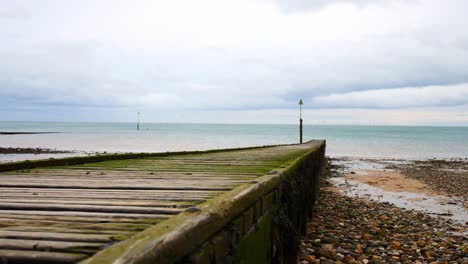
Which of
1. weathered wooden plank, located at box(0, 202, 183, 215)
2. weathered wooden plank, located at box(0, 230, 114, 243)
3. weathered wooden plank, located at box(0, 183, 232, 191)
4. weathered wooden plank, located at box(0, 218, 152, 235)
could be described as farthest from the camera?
weathered wooden plank, located at box(0, 183, 232, 191)

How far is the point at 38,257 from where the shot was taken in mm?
1681

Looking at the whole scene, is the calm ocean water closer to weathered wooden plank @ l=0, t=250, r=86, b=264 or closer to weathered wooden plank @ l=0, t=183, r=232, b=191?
weathered wooden plank @ l=0, t=183, r=232, b=191

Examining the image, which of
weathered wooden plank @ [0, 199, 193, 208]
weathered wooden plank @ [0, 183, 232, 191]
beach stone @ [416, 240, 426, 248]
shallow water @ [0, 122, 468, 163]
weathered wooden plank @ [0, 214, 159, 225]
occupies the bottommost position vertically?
shallow water @ [0, 122, 468, 163]

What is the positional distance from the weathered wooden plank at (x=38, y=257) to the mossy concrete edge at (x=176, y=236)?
5.1 inches

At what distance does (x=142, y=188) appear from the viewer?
3805mm

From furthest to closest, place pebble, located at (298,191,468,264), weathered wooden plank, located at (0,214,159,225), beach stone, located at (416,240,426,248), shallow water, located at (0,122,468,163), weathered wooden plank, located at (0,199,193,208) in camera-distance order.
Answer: shallow water, located at (0,122,468,163) → beach stone, located at (416,240,426,248) → pebble, located at (298,191,468,264) → weathered wooden plank, located at (0,199,193,208) → weathered wooden plank, located at (0,214,159,225)

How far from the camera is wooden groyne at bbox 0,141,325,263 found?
5.84 ft

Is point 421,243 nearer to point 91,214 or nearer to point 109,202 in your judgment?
point 109,202

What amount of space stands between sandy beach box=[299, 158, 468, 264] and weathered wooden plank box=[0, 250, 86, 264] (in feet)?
19.6

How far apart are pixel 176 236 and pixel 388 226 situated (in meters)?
9.21

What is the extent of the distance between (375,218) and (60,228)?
1018 centimetres

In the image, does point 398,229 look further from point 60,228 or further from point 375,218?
point 60,228

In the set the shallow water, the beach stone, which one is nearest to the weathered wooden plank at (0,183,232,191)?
the beach stone

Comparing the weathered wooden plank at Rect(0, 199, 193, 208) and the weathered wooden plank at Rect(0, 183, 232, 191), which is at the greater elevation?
the weathered wooden plank at Rect(0, 199, 193, 208)
